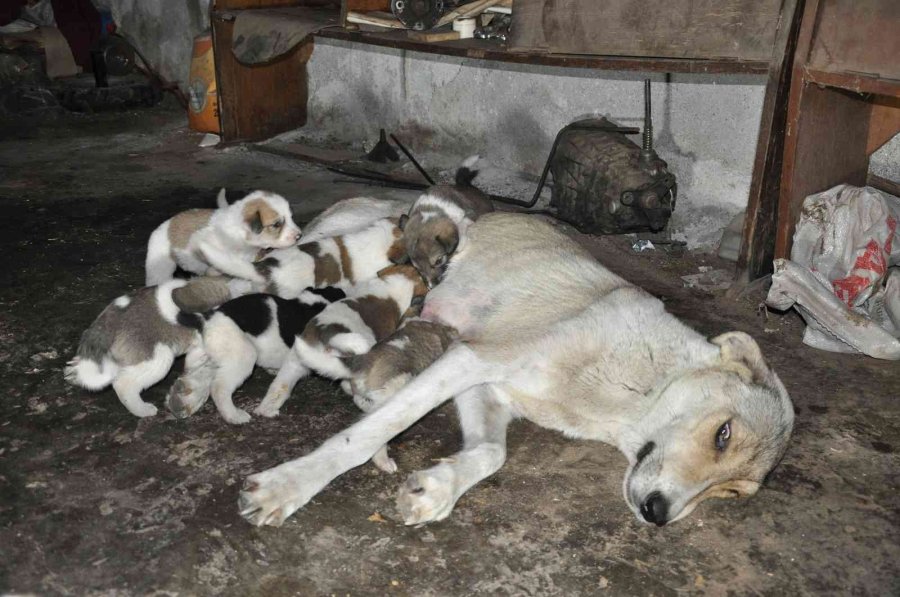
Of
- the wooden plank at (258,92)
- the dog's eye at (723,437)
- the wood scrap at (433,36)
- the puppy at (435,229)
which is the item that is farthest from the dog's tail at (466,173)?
the wooden plank at (258,92)

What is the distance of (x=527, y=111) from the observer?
6.83 metres

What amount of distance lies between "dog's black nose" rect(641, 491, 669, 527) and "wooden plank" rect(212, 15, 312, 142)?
6.27 meters

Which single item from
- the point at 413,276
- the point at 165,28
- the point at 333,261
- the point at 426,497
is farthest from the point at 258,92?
the point at 426,497

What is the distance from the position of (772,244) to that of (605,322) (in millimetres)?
1939

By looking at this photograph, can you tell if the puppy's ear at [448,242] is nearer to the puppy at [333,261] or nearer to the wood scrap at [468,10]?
the puppy at [333,261]

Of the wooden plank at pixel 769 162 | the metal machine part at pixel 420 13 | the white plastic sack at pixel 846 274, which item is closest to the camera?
the white plastic sack at pixel 846 274

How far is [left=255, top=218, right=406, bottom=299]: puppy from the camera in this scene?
12.9 ft

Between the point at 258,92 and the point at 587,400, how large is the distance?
6150 mm

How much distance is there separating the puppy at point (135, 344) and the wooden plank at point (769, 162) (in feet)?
9.69

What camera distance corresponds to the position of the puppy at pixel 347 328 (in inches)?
129

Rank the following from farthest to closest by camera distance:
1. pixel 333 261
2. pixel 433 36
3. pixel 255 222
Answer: pixel 433 36
pixel 255 222
pixel 333 261

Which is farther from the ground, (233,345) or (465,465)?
(233,345)

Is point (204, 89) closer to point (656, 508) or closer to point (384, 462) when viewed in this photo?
point (384, 462)

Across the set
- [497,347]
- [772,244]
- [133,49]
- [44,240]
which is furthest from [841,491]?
[133,49]
